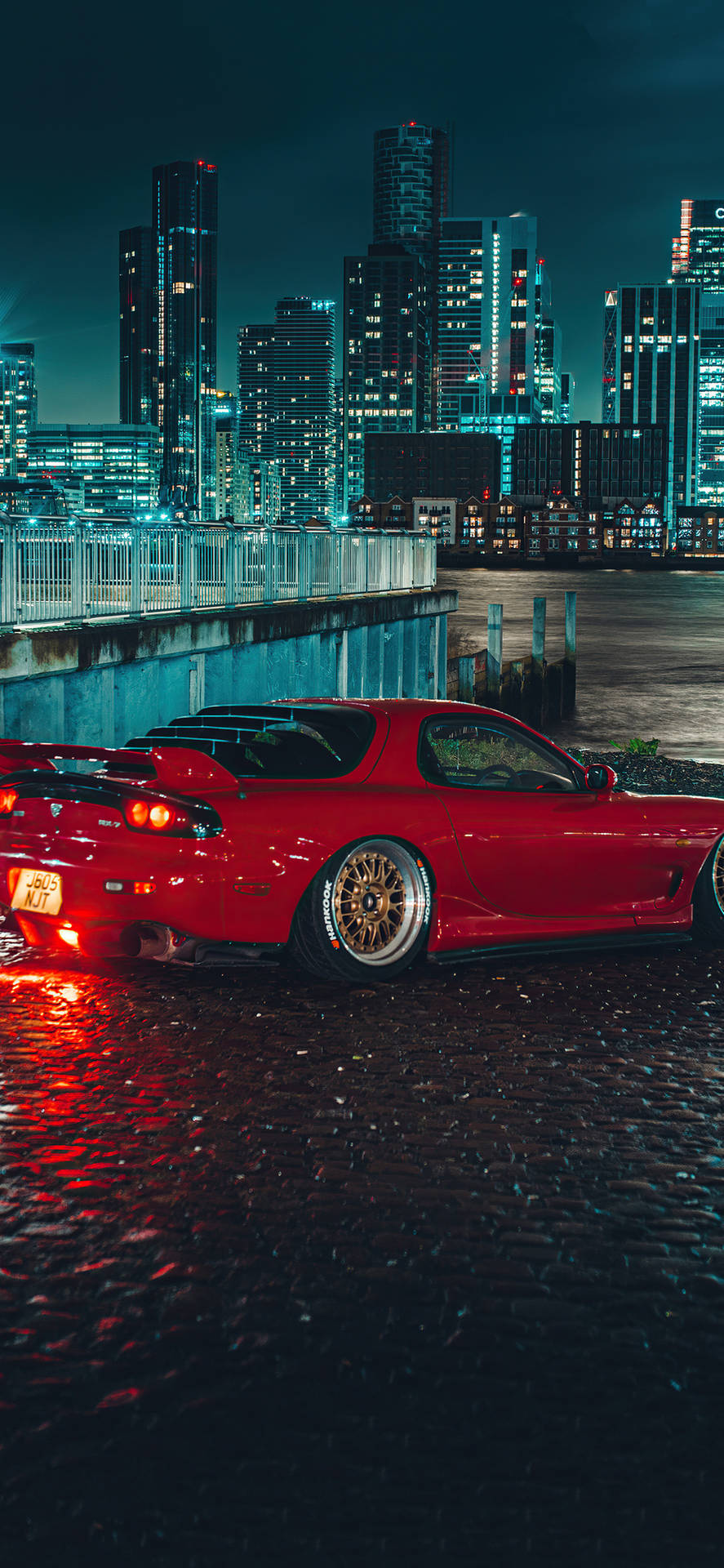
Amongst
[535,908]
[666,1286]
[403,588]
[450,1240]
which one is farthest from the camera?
[403,588]

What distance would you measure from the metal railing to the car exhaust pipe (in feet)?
21.5

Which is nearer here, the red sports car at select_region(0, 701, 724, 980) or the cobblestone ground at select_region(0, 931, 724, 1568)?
the cobblestone ground at select_region(0, 931, 724, 1568)

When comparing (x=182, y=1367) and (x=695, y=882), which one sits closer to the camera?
(x=182, y=1367)

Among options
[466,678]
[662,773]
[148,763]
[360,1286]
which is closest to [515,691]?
[466,678]

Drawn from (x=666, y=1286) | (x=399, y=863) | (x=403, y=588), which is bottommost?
(x=666, y=1286)

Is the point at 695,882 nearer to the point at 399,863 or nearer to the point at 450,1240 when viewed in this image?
the point at 399,863

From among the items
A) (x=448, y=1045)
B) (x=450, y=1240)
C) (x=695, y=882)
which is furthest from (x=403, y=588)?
(x=450, y=1240)

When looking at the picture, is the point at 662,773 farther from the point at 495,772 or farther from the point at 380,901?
the point at 380,901

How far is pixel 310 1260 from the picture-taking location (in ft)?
13.0

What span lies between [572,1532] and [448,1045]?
325 centimetres

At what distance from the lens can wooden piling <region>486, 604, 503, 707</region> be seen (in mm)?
30406

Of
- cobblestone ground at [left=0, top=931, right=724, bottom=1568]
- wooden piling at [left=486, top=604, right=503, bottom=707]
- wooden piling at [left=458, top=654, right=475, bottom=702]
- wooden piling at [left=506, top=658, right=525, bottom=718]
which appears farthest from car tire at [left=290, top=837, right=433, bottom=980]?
wooden piling at [left=506, top=658, right=525, bottom=718]

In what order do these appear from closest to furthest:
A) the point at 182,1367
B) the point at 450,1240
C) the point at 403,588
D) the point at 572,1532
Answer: the point at 572,1532 → the point at 182,1367 → the point at 450,1240 → the point at 403,588

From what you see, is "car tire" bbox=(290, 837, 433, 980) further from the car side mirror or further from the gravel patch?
the gravel patch
